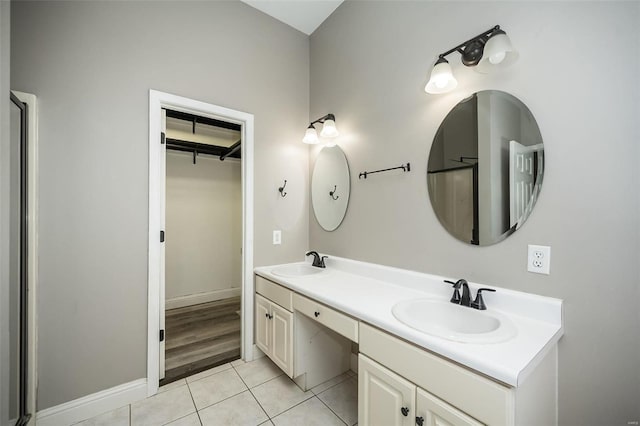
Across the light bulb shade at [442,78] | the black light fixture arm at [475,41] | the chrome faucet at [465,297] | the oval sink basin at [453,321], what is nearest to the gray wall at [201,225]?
the oval sink basin at [453,321]

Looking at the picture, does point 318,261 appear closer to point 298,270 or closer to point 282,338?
point 298,270

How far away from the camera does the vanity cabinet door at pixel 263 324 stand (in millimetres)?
2094

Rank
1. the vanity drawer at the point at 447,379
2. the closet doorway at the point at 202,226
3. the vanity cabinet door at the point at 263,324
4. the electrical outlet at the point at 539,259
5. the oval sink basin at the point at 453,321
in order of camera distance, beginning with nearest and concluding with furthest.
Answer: the vanity drawer at the point at 447,379
the oval sink basin at the point at 453,321
the electrical outlet at the point at 539,259
the vanity cabinet door at the point at 263,324
the closet doorway at the point at 202,226

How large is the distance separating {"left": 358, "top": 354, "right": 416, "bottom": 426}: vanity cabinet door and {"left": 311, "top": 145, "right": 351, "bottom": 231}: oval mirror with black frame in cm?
124

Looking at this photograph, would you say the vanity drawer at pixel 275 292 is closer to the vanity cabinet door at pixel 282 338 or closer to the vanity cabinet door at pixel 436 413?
the vanity cabinet door at pixel 282 338

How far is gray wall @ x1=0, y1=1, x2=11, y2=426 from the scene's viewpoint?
3.30ft

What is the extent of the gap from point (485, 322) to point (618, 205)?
0.70m

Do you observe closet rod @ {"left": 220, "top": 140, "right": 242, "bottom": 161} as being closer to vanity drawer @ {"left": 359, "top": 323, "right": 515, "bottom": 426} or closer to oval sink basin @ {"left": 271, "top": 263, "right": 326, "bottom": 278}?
oval sink basin @ {"left": 271, "top": 263, "right": 326, "bottom": 278}

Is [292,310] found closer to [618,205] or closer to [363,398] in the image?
[363,398]

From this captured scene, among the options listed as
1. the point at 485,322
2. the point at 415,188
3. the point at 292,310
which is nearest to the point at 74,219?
the point at 292,310

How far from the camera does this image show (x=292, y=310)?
1.81 m

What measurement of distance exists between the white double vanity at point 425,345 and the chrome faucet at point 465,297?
0.03 metres

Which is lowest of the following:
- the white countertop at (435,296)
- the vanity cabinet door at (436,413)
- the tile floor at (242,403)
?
the tile floor at (242,403)

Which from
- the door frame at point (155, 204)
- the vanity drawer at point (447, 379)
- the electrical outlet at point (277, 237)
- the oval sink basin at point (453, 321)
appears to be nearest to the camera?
the vanity drawer at point (447, 379)
